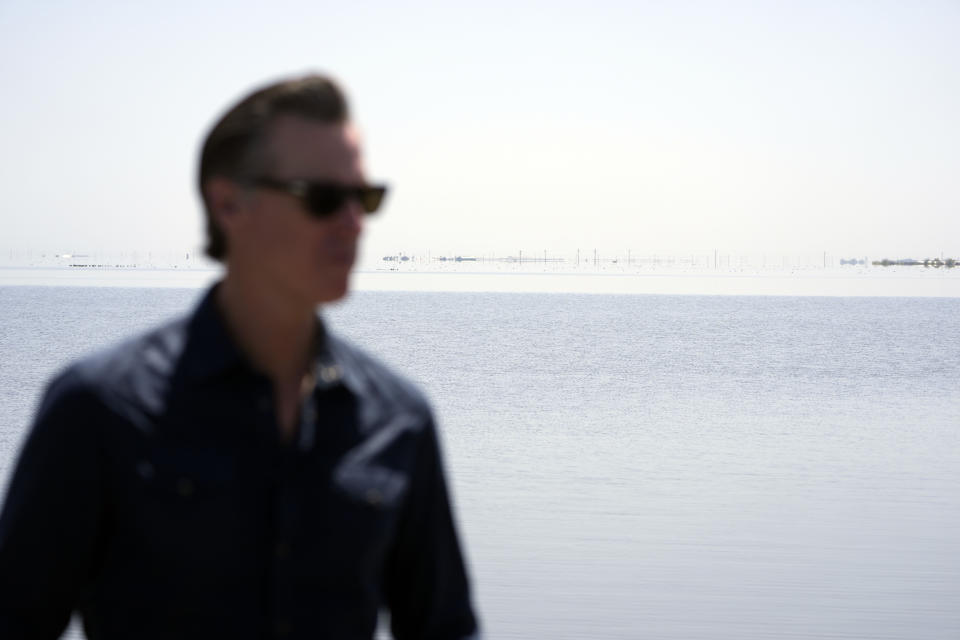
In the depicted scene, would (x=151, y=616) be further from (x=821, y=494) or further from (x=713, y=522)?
(x=821, y=494)

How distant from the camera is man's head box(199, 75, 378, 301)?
187 centimetres

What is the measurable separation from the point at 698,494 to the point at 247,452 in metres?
13.4

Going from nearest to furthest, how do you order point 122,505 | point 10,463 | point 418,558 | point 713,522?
point 122,505, point 418,558, point 713,522, point 10,463

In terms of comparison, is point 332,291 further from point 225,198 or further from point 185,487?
point 185,487

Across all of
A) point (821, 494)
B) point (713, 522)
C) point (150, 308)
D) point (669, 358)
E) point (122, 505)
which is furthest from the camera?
point (150, 308)

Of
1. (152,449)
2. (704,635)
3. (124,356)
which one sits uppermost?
(124,356)

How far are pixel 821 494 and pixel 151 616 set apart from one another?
46.4ft

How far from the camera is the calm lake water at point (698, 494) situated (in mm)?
9445

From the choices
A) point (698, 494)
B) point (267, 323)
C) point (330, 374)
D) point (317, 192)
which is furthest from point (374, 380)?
point (698, 494)

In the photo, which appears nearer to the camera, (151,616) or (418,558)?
(151,616)

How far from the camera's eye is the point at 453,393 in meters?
30.3

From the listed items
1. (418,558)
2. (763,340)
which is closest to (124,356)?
(418,558)

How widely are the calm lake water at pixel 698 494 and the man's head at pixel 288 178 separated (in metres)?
7.27

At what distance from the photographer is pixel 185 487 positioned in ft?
5.64
